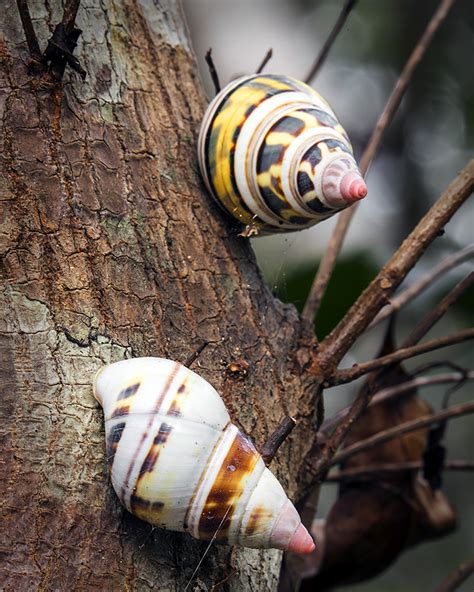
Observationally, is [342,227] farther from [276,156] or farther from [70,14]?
[70,14]

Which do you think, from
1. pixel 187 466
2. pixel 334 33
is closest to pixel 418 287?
pixel 334 33

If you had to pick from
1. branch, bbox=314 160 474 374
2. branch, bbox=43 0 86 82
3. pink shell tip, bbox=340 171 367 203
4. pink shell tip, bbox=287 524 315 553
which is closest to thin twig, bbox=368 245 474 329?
branch, bbox=314 160 474 374

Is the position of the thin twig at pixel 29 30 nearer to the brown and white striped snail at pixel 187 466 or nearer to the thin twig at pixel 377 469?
the brown and white striped snail at pixel 187 466

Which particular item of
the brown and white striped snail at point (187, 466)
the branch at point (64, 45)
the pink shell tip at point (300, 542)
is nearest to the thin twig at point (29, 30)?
the branch at point (64, 45)

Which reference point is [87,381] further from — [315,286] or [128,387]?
[315,286]

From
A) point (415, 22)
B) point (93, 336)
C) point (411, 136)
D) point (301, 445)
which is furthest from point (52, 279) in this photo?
point (415, 22)

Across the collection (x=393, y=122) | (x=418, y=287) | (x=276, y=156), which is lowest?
(x=393, y=122)
